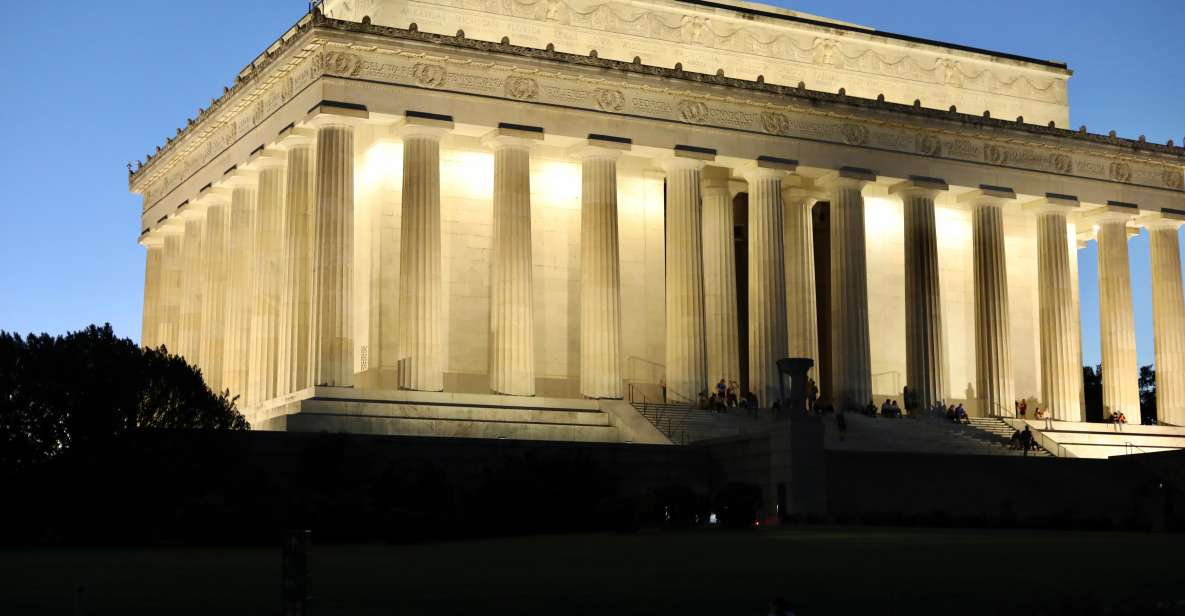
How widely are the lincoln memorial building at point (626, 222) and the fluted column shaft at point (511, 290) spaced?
115mm

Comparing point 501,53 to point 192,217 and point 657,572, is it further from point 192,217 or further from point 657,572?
point 657,572

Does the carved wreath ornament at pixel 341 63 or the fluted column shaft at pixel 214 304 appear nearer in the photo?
the carved wreath ornament at pixel 341 63

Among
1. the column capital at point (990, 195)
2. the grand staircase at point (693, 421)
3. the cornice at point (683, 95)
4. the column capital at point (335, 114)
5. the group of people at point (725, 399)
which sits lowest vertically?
the grand staircase at point (693, 421)

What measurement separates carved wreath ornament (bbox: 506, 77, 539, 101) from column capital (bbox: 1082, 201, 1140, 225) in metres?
30.2

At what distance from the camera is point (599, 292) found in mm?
68562

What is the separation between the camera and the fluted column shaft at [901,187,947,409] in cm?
7556

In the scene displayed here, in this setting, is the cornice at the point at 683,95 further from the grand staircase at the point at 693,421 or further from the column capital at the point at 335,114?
the grand staircase at the point at 693,421

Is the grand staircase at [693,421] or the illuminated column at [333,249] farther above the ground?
the illuminated column at [333,249]

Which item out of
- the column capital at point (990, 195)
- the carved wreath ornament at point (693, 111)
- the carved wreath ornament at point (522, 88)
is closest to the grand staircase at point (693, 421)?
the carved wreath ornament at point (693, 111)

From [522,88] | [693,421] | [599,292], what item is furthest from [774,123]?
[693,421]

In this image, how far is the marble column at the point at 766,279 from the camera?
72.5 m

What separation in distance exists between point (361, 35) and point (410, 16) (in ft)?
21.1

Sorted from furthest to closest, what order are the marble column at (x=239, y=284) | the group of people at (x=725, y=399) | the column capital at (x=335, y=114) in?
1. the marble column at (x=239, y=284)
2. the group of people at (x=725, y=399)
3. the column capital at (x=335, y=114)

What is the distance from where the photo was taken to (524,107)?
68188 millimetres
